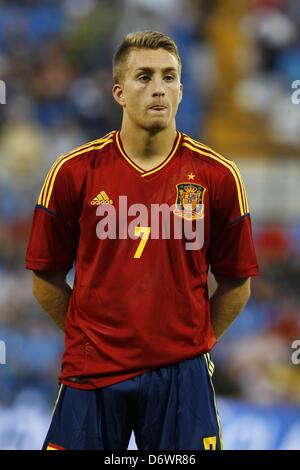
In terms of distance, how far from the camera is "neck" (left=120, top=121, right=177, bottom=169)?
3.09 metres

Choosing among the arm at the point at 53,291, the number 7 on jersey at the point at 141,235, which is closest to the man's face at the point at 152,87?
the number 7 on jersey at the point at 141,235

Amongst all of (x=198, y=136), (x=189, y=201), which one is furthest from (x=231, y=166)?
(x=198, y=136)

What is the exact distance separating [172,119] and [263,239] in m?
3.61

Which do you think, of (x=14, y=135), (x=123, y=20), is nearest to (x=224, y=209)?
(x=14, y=135)

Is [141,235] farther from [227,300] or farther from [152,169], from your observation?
[227,300]

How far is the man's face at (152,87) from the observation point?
117 inches

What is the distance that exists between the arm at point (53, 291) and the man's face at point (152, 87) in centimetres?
62

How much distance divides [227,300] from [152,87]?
82cm

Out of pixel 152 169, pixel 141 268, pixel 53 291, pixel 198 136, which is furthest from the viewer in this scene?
pixel 198 136

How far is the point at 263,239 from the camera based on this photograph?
659 cm

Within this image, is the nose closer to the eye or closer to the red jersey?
the eye

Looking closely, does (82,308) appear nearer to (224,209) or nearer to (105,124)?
(224,209)

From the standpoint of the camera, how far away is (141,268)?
2.97 meters

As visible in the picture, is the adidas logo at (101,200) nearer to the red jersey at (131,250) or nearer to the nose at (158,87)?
the red jersey at (131,250)
